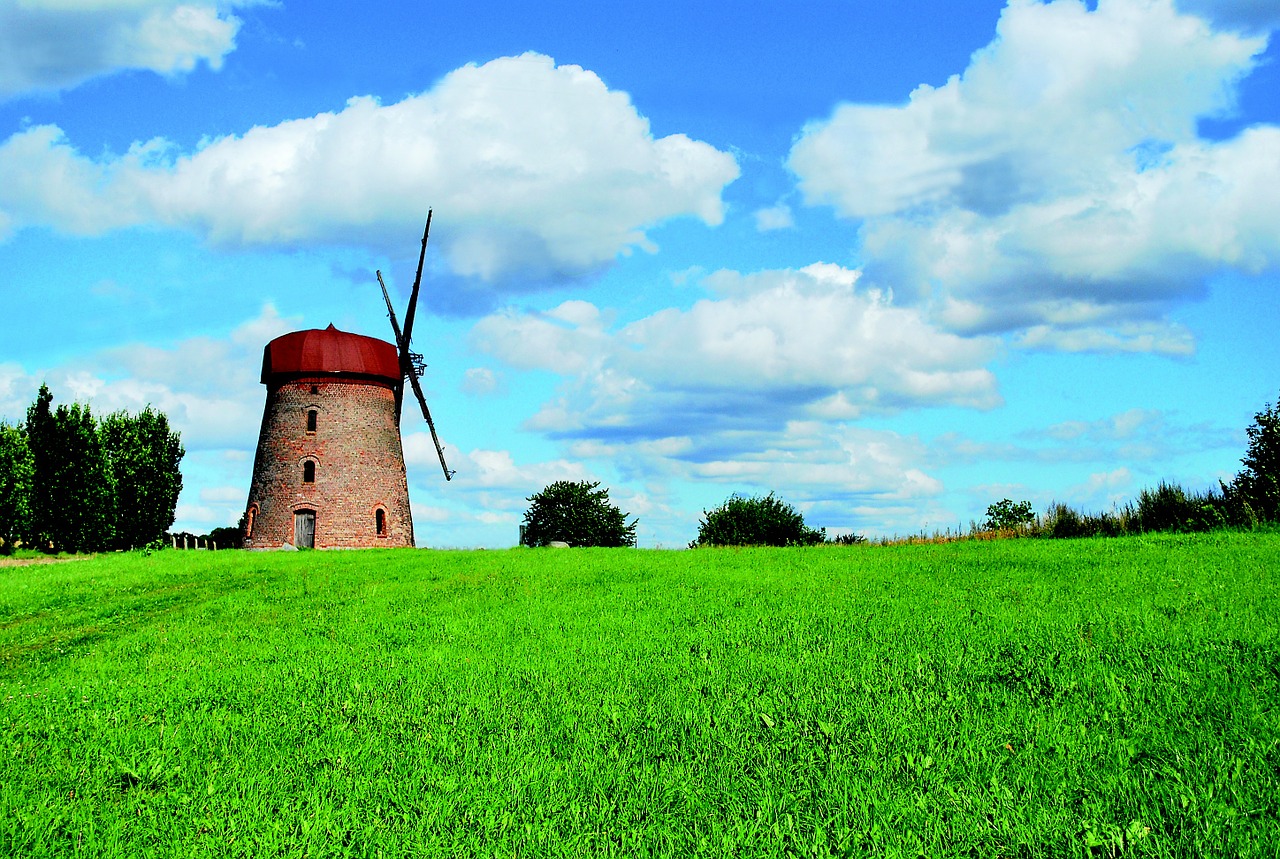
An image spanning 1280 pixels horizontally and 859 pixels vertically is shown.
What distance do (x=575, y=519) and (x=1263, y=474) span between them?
27915mm

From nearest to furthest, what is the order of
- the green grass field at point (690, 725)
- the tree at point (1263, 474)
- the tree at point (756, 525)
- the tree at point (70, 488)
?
1. the green grass field at point (690, 725)
2. the tree at point (1263, 474)
3. the tree at point (756, 525)
4. the tree at point (70, 488)

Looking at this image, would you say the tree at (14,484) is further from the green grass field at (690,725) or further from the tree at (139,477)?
the green grass field at (690,725)

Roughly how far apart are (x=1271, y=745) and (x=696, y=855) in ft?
16.3

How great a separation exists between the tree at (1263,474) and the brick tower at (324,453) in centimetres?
3412

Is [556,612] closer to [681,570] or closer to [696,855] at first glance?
[681,570]

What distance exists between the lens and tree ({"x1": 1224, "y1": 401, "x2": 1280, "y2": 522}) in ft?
72.3

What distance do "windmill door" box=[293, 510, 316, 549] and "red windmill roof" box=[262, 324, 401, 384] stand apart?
265 inches

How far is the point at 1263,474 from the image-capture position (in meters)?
24.2

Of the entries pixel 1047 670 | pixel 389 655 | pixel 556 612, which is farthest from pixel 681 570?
pixel 1047 670

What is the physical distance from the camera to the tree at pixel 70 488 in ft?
143

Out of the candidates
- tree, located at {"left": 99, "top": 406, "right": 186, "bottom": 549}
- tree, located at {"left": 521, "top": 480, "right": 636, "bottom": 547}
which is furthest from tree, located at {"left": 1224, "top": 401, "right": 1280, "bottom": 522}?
tree, located at {"left": 99, "top": 406, "right": 186, "bottom": 549}

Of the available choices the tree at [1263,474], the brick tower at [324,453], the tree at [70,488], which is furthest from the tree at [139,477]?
the tree at [1263,474]

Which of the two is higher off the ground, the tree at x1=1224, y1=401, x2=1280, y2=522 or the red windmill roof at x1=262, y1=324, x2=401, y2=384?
the red windmill roof at x1=262, y1=324, x2=401, y2=384

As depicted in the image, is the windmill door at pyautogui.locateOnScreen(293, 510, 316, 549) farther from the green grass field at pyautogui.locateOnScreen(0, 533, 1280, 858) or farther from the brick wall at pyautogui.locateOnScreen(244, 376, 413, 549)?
the green grass field at pyautogui.locateOnScreen(0, 533, 1280, 858)
